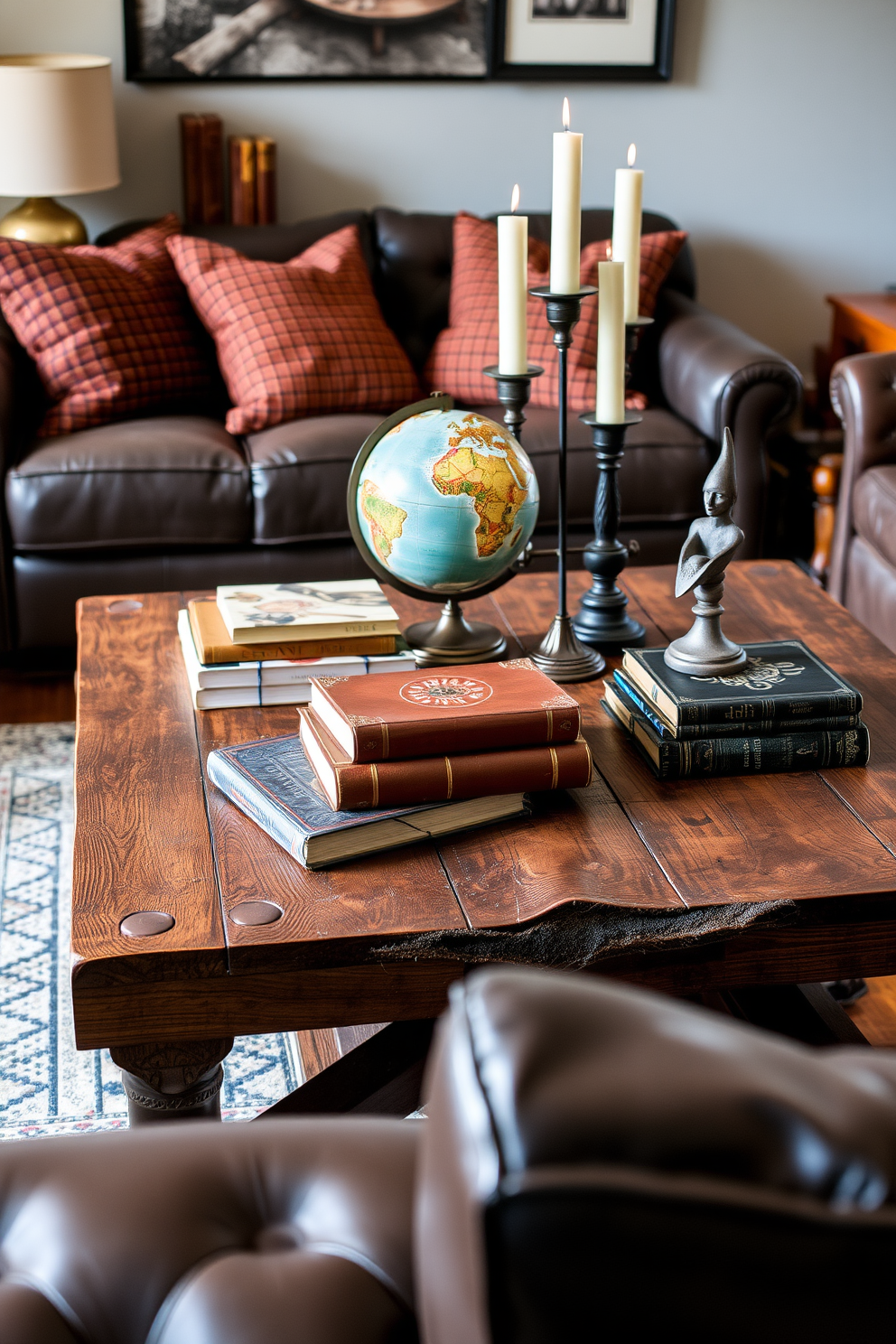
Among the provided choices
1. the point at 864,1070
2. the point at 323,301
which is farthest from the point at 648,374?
the point at 864,1070

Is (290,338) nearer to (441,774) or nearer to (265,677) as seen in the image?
(265,677)

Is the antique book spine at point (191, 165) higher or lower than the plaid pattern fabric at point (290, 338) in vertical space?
higher

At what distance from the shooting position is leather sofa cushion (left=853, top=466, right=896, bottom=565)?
2.55 metres

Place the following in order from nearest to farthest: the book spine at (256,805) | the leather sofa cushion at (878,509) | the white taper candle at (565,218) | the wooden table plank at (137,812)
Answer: the wooden table plank at (137,812)
the book spine at (256,805)
the white taper candle at (565,218)
the leather sofa cushion at (878,509)

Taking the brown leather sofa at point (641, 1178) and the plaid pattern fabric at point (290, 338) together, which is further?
the plaid pattern fabric at point (290, 338)

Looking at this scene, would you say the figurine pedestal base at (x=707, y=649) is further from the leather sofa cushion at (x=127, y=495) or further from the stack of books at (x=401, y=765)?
the leather sofa cushion at (x=127, y=495)

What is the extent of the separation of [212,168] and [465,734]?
99.1 inches

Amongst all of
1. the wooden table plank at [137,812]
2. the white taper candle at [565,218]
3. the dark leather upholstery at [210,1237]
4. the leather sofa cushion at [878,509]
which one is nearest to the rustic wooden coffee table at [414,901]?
the wooden table plank at [137,812]

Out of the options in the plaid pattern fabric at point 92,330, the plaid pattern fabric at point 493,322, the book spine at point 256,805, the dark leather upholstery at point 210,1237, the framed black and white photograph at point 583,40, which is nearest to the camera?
the dark leather upholstery at point 210,1237

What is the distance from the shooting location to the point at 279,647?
5.14 feet

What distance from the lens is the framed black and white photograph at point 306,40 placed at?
3.29m

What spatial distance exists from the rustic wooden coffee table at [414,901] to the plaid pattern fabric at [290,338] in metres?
1.58

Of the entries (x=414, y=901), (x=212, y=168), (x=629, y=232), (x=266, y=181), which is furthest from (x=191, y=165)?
(x=414, y=901)

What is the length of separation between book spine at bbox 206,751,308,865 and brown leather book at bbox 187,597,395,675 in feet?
0.64
